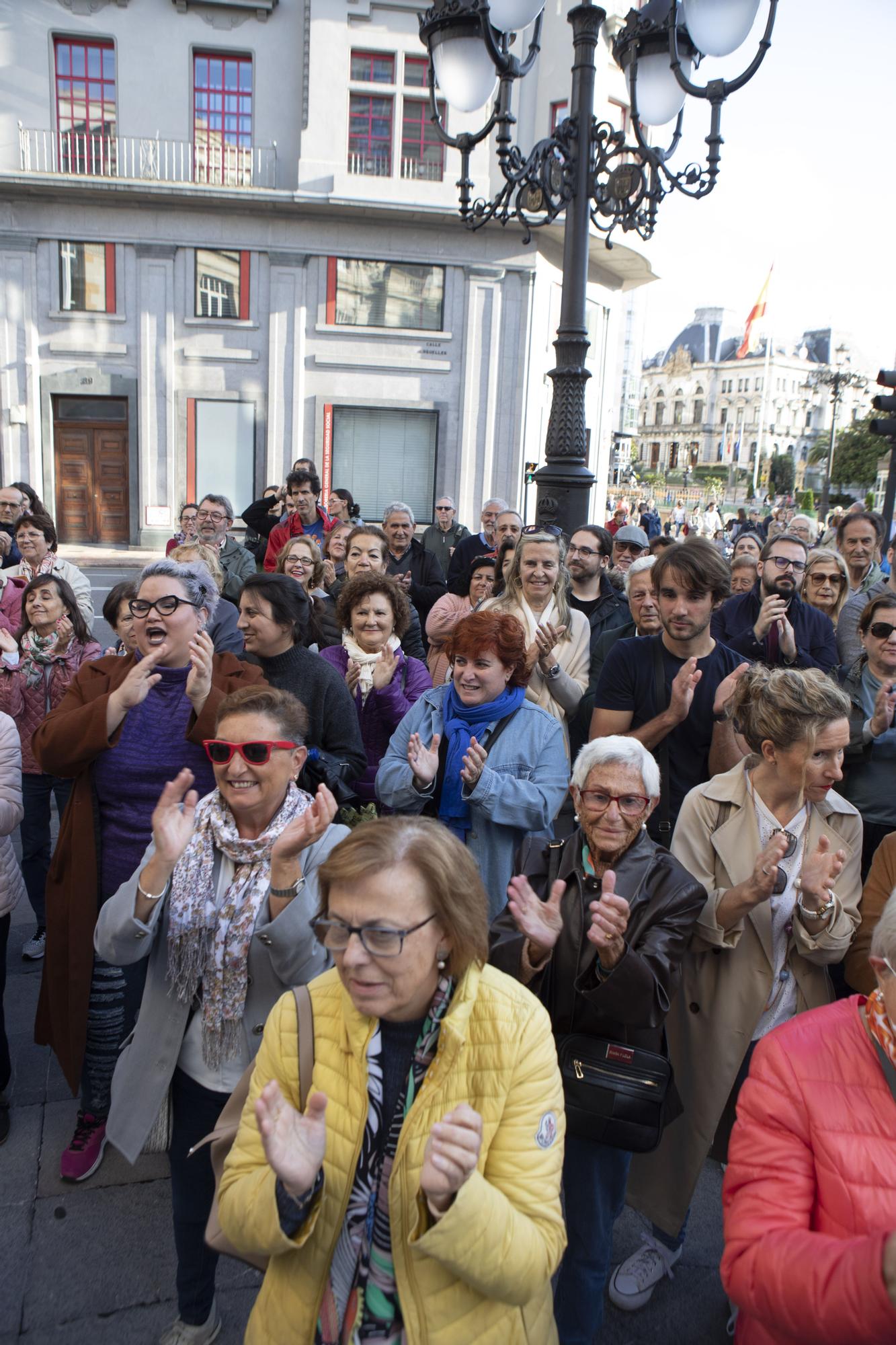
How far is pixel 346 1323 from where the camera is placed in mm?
1933

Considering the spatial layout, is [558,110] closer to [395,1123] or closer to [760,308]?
[395,1123]

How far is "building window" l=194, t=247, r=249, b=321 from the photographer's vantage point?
877 inches

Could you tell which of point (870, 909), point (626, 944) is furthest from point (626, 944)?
point (870, 909)

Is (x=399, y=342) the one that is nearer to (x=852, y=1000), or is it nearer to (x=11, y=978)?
(x=11, y=978)

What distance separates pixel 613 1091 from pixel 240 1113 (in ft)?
3.15

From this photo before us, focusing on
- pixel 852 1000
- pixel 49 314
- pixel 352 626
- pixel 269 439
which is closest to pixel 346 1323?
pixel 852 1000

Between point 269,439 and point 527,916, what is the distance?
72.8 feet

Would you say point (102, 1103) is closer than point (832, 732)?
No

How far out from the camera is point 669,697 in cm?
394

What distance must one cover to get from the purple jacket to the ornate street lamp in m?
3.02

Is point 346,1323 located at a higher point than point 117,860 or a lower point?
lower

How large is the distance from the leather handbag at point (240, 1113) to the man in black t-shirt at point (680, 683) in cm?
209

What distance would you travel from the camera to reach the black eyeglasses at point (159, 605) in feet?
11.1

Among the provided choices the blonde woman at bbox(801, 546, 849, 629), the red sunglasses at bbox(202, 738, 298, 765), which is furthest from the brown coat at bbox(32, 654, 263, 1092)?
A: the blonde woman at bbox(801, 546, 849, 629)
